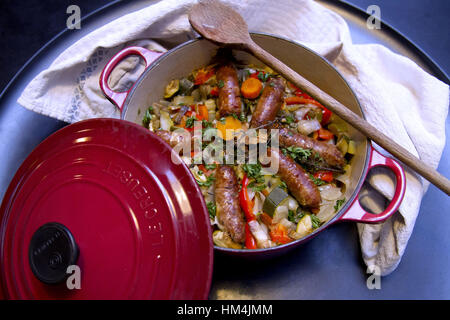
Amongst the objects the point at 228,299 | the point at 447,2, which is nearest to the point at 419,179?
the point at 228,299

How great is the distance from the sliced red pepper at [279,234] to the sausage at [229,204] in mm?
155

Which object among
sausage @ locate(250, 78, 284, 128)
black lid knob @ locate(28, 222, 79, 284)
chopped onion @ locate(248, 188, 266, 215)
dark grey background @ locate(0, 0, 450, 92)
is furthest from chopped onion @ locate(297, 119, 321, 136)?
black lid knob @ locate(28, 222, 79, 284)

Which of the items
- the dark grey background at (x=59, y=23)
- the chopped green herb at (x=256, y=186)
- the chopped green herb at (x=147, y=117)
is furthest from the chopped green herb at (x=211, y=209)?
the dark grey background at (x=59, y=23)

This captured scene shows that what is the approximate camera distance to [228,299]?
1.57 meters

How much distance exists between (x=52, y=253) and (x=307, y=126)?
3.94 ft

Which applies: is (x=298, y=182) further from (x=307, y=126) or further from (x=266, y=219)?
(x=307, y=126)

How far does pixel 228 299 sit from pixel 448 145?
1.27 meters

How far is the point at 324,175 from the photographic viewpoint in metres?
1.69

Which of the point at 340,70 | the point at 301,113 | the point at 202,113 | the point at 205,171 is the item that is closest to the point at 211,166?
the point at 205,171

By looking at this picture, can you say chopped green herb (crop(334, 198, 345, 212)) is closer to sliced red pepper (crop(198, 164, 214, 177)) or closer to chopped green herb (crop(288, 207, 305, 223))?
chopped green herb (crop(288, 207, 305, 223))

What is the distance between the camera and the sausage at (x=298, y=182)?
1530 millimetres

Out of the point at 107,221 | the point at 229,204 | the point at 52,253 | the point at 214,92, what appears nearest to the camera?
the point at 52,253

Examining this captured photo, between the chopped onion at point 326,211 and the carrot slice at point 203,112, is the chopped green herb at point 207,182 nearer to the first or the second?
the carrot slice at point 203,112
